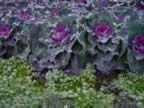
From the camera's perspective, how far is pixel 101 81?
4.70m

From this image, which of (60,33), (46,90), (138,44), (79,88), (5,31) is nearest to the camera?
(46,90)

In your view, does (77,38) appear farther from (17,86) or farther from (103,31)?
(17,86)

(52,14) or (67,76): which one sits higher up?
(52,14)

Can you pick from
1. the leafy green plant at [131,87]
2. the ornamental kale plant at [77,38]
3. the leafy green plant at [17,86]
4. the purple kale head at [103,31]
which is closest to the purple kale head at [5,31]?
the ornamental kale plant at [77,38]

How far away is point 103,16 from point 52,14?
0.71m

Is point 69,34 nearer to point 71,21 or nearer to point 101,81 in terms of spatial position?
point 71,21

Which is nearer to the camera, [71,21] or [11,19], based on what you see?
[71,21]

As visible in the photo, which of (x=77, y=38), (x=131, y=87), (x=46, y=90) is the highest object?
(x=77, y=38)

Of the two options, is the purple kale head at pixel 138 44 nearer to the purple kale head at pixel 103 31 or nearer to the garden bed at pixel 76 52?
the garden bed at pixel 76 52

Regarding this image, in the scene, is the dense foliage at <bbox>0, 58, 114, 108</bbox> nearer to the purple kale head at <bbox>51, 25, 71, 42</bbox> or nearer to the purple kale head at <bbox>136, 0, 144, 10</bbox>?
the purple kale head at <bbox>51, 25, 71, 42</bbox>

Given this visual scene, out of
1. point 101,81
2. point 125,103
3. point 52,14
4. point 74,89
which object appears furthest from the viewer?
point 52,14

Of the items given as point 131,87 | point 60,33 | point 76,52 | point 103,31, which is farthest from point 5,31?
point 131,87

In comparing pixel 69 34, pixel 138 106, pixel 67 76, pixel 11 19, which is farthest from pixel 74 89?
pixel 11 19

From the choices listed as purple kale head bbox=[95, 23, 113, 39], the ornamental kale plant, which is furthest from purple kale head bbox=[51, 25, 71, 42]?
purple kale head bbox=[95, 23, 113, 39]
